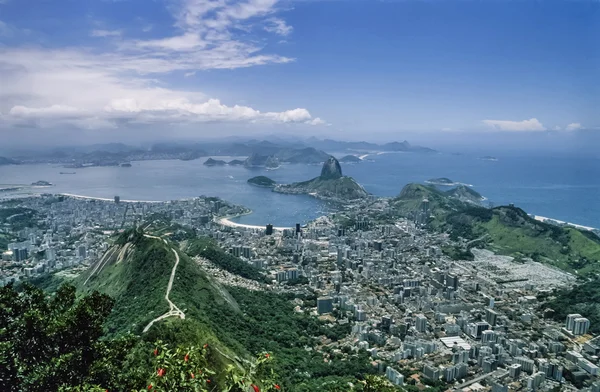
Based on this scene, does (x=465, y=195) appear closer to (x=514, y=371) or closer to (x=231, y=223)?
(x=231, y=223)

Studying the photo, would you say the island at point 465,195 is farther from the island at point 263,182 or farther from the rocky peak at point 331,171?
the island at point 263,182

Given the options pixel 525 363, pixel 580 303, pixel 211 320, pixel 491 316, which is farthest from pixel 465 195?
pixel 211 320

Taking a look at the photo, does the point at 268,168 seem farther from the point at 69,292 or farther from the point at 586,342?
the point at 69,292

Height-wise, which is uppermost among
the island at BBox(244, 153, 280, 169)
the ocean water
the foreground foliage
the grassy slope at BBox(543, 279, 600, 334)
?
the foreground foliage

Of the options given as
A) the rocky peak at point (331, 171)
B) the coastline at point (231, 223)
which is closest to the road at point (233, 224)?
the coastline at point (231, 223)

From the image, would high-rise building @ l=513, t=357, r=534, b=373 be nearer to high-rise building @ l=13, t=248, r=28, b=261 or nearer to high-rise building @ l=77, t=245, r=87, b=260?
high-rise building @ l=77, t=245, r=87, b=260

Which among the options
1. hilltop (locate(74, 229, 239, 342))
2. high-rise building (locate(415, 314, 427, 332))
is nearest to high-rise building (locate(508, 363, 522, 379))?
high-rise building (locate(415, 314, 427, 332))
